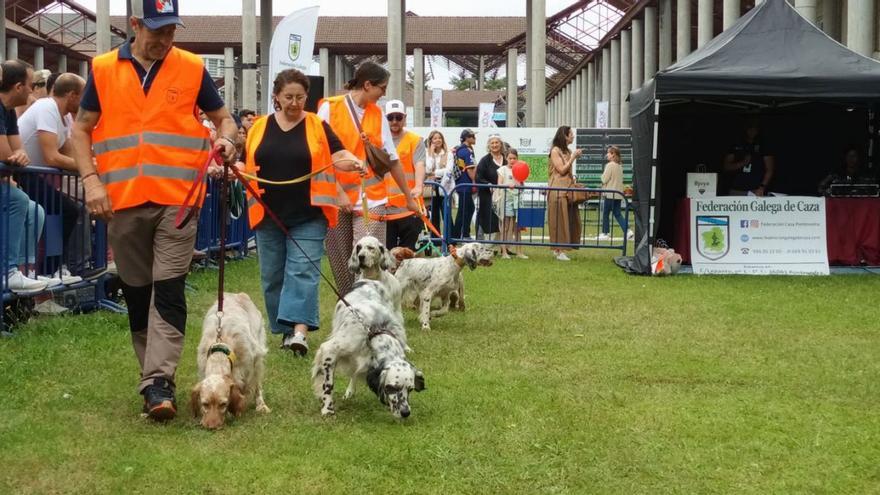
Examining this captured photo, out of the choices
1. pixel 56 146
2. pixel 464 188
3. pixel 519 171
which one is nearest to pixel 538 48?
pixel 519 171

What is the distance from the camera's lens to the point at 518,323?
965cm

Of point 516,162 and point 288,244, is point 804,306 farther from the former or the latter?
point 516,162

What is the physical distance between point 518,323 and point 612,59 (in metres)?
51.0

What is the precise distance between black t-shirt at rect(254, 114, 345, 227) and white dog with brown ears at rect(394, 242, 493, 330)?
2.43 metres

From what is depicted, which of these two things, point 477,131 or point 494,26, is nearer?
point 477,131

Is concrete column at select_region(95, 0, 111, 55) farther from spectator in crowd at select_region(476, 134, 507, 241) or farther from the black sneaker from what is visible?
the black sneaker

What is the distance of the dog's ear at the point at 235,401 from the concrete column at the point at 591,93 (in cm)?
6321

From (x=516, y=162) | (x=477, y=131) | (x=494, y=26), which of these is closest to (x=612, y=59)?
(x=494, y=26)

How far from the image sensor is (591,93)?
69375 mm

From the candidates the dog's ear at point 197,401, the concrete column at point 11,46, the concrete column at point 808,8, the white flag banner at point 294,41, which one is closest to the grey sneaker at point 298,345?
the dog's ear at point 197,401

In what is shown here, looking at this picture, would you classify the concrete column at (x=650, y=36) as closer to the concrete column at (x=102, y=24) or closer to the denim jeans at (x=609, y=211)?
the concrete column at (x=102, y=24)

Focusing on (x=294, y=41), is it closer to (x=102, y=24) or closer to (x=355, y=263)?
(x=355, y=263)

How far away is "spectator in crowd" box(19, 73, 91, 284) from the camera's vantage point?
8875 millimetres

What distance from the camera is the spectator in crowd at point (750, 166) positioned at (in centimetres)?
1667
